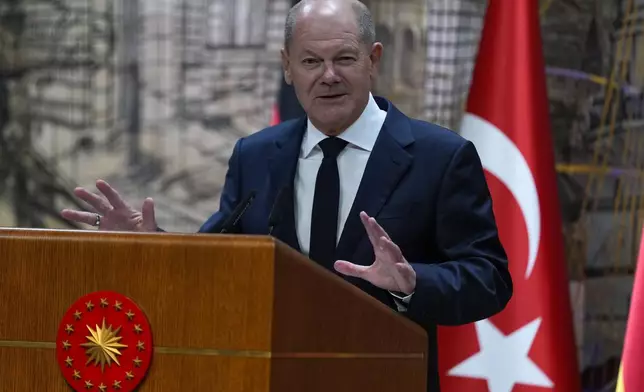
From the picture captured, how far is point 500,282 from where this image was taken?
1.98 meters

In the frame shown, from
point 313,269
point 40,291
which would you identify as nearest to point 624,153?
point 313,269

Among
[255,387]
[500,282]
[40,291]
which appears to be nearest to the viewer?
[255,387]

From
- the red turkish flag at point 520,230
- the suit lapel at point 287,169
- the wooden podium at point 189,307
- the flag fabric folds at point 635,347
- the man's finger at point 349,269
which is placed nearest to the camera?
the wooden podium at point 189,307

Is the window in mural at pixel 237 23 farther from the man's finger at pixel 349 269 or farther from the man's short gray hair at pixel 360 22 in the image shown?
the man's finger at pixel 349 269

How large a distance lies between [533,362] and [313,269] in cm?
195

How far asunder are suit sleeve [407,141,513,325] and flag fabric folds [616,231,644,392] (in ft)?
2.52

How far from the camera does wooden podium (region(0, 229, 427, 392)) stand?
1316mm

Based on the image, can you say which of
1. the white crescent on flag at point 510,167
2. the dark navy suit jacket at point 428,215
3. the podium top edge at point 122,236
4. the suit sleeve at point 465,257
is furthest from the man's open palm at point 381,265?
the white crescent on flag at point 510,167

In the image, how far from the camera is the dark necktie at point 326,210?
6.56 ft

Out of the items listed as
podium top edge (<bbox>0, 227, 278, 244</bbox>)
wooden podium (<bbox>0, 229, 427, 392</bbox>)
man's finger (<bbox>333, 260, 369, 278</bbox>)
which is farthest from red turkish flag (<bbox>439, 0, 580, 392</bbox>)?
podium top edge (<bbox>0, 227, 278, 244</bbox>)

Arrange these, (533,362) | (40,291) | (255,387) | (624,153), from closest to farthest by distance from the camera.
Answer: (255,387)
(40,291)
(533,362)
(624,153)

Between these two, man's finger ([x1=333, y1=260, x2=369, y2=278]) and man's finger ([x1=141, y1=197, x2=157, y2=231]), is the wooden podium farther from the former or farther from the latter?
man's finger ([x1=141, y1=197, x2=157, y2=231])

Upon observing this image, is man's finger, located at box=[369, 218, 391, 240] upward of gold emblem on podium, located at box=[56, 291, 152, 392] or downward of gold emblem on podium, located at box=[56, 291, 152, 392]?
upward

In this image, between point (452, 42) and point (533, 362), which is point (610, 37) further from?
point (533, 362)
